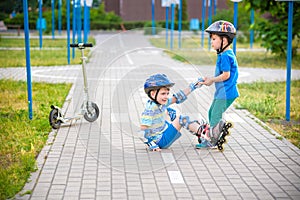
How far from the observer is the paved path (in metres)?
5.39

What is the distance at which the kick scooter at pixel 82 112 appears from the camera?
793cm

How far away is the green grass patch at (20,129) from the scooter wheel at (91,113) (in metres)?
0.59

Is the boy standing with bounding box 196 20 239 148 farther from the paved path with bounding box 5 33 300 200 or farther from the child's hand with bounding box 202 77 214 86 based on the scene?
the paved path with bounding box 5 33 300 200

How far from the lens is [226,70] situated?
21.5 feet

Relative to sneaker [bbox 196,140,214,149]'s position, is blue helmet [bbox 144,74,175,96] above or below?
above

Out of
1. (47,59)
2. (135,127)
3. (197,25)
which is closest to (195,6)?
(197,25)

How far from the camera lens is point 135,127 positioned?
25.2 feet

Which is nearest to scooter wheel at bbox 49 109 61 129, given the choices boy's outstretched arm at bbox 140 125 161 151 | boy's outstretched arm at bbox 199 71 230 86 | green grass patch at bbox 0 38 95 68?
boy's outstretched arm at bbox 140 125 161 151

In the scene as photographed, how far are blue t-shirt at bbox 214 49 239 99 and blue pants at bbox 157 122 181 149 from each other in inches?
25.2

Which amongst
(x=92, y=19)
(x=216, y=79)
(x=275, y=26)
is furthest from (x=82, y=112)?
(x=92, y=19)

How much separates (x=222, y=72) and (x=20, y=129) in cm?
294

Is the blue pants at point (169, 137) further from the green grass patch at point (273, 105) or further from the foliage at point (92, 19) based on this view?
the foliage at point (92, 19)

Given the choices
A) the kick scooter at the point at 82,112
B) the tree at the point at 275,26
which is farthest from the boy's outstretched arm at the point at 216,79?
the tree at the point at 275,26

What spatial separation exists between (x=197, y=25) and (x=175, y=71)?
3072cm
